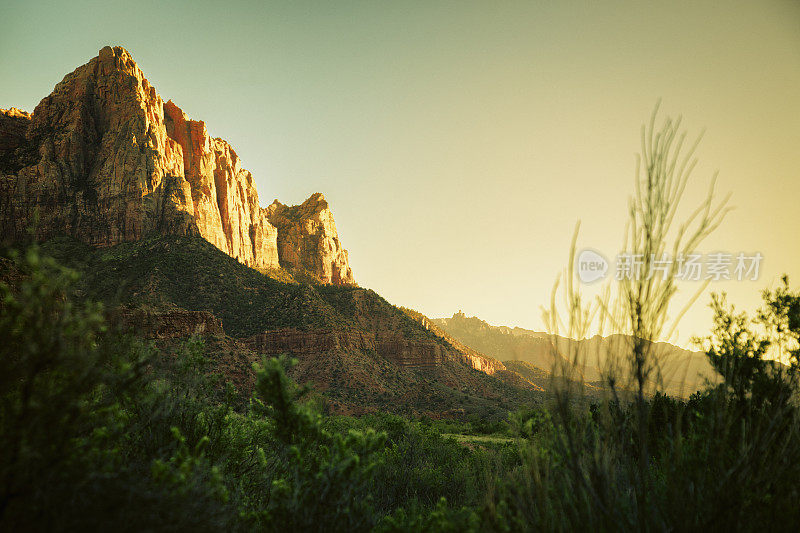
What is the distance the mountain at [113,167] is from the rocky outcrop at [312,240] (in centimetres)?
1892

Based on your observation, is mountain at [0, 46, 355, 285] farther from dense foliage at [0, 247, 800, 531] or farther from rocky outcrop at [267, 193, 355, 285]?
dense foliage at [0, 247, 800, 531]

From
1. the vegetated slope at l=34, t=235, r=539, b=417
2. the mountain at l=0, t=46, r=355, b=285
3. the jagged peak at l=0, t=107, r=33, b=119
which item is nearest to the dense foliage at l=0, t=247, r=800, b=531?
the vegetated slope at l=34, t=235, r=539, b=417

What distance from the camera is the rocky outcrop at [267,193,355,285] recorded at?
12700 cm

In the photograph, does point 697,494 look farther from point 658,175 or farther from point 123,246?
point 123,246

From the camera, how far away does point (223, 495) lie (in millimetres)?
3693

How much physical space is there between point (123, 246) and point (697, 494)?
76.8 metres

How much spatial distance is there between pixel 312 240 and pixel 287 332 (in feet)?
271

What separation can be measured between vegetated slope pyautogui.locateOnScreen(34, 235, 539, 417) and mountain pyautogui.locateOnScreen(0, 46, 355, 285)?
943 cm

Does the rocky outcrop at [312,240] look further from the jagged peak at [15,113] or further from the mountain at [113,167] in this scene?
the jagged peak at [15,113]

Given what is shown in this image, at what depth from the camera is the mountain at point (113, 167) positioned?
65.0m

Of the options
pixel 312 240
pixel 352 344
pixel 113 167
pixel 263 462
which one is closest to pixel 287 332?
pixel 352 344

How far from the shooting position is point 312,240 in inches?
5226

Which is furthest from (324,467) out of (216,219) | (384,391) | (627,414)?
(216,219)

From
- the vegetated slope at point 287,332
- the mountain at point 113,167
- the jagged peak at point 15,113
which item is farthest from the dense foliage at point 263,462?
the jagged peak at point 15,113
